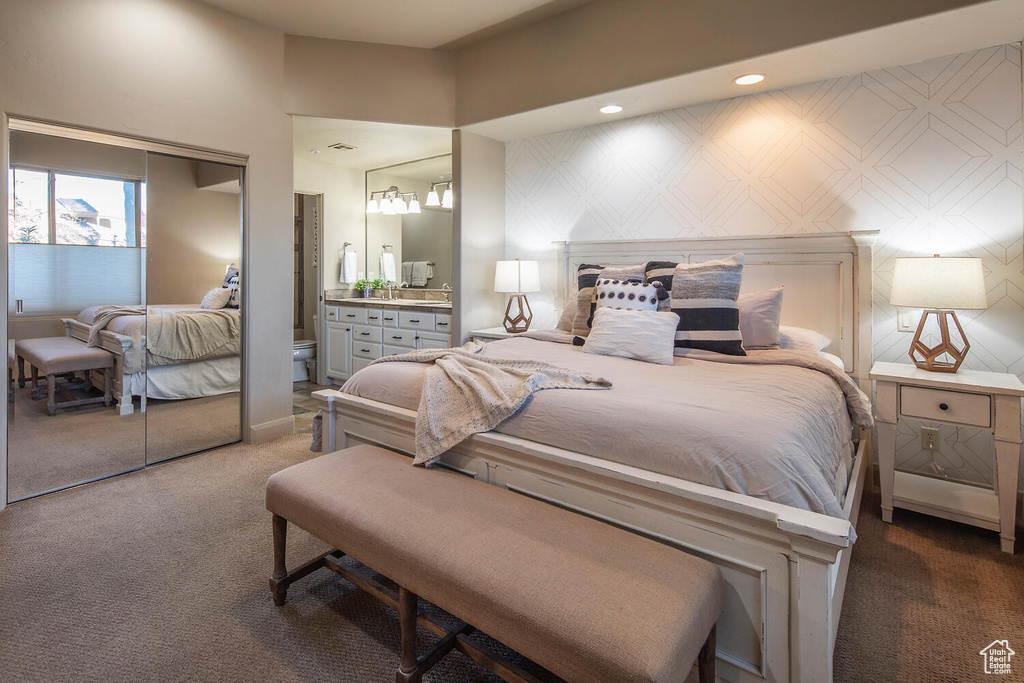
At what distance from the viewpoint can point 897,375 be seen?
2.38 meters

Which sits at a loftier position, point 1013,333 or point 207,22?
point 207,22

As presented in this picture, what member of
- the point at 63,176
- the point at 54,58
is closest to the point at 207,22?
the point at 54,58

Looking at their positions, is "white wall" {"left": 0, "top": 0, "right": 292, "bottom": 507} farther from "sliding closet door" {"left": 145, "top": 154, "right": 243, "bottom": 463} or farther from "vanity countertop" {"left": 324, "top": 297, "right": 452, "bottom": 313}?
"vanity countertop" {"left": 324, "top": 297, "right": 452, "bottom": 313}

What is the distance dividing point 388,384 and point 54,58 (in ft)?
7.88

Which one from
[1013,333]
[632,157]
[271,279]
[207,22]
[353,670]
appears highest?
[207,22]

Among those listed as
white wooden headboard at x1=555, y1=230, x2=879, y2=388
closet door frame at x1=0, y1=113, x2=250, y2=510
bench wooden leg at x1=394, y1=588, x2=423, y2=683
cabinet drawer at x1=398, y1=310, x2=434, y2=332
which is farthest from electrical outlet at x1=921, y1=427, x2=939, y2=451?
closet door frame at x1=0, y1=113, x2=250, y2=510

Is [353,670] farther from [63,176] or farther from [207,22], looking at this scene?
[207,22]

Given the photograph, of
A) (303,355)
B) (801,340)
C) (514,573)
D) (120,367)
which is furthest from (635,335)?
(303,355)

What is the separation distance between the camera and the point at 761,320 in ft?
8.65

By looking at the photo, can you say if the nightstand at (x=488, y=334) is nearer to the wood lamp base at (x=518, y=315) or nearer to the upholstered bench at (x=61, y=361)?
the wood lamp base at (x=518, y=315)

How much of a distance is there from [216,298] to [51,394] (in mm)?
1000

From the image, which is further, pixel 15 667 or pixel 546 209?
pixel 546 209

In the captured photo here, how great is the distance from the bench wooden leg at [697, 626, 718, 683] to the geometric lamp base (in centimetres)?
205

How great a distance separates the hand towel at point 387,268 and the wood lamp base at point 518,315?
1.76 m
